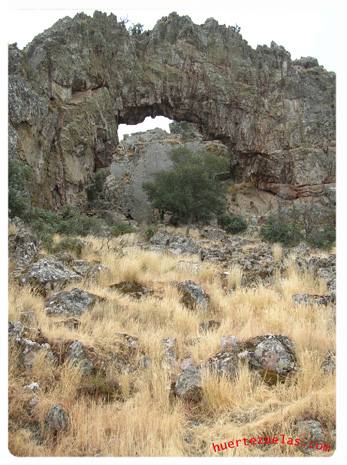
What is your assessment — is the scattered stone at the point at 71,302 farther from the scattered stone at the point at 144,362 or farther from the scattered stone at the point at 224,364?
the scattered stone at the point at 224,364

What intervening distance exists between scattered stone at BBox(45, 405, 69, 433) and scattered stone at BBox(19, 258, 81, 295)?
10.8 ft

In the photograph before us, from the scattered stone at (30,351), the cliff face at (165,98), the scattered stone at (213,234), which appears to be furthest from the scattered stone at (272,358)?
the scattered stone at (213,234)

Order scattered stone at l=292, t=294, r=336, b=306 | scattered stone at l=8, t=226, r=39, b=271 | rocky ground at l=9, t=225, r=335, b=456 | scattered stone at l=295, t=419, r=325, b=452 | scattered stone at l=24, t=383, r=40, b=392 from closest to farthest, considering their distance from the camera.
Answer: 1. scattered stone at l=295, t=419, r=325, b=452
2. rocky ground at l=9, t=225, r=335, b=456
3. scattered stone at l=24, t=383, r=40, b=392
4. scattered stone at l=292, t=294, r=336, b=306
5. scattered stone at l=8, t=226, r=39, b=271

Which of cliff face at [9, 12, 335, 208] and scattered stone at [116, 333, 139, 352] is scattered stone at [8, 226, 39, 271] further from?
cliff face at [9, 12, 335, 208]

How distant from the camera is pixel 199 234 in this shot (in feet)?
72.5

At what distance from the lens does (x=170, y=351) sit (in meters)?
4.66

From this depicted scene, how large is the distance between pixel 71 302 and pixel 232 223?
846 inches

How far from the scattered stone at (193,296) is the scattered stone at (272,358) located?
2195mm

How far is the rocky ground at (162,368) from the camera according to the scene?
319cm

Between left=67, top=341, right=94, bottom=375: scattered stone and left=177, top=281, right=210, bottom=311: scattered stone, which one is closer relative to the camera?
left=67, top=341, right=94, bottom=375: scattered stone

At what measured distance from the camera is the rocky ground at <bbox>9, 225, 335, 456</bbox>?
10.5ft

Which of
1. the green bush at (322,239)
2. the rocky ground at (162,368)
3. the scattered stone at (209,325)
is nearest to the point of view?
the rocky ground at (162,368)

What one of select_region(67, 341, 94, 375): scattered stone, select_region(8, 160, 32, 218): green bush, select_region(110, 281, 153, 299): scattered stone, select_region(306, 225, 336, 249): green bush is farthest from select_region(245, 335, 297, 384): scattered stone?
select_region(306, 225, 336, 249): green bush

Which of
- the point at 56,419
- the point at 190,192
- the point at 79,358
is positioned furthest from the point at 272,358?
the point at 190,192
